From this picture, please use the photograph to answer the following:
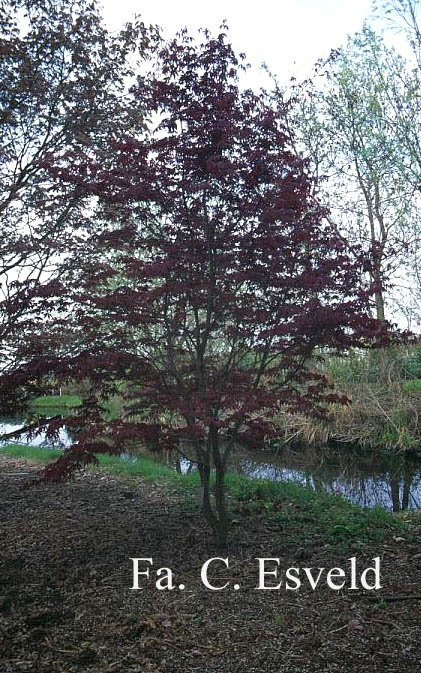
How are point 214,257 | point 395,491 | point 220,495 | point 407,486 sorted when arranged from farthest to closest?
point 407,486, point 395,491, point 220,495, point 214,257

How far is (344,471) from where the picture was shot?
25.6ft

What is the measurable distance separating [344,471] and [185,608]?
5243mm

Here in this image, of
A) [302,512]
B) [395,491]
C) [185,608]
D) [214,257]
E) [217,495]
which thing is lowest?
[395,491]

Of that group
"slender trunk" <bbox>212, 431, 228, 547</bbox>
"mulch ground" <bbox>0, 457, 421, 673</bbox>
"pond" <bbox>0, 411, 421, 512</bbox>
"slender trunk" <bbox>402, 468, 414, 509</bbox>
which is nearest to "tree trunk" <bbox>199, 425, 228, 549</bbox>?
"slender trunk" <bbox>212, 431, 228, 547</bbox>

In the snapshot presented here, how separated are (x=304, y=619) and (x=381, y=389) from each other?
6.46 meters

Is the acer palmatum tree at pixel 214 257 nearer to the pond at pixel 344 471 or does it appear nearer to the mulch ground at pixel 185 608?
the mulch ground at pixel 185 608

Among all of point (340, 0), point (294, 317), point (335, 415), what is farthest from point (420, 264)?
point (294, 317)

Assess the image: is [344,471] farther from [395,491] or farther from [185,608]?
[185,608]

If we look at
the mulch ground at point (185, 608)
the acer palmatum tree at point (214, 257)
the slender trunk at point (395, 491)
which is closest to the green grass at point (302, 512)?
the mulch ground at point (185, 608)

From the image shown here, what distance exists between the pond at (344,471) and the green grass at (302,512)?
53.3 inches

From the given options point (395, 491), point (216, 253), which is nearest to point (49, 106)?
point (216, 253)

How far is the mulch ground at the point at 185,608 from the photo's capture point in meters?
2.50

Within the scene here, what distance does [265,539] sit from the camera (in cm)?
404

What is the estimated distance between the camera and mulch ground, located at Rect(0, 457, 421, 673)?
250cm
